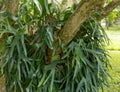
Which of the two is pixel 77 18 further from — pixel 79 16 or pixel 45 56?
pixel 45 56

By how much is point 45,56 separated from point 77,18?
0.41 meters

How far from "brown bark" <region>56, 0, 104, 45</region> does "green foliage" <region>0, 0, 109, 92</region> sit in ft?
0.20

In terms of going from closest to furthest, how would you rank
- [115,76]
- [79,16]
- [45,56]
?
[79,16] < [45,56] < [115,76]

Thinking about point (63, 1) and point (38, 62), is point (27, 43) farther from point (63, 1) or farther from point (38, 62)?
point (63, 1)

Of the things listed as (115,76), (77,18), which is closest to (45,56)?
(77,18)

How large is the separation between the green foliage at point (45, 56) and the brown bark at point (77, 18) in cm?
6

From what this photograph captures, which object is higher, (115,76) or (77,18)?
(77,18)

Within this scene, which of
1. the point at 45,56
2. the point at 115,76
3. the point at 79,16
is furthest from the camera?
the point at 115,76

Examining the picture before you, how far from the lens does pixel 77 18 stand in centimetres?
179

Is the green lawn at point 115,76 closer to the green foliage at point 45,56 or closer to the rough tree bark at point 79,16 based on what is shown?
the green foliage at point 45,56

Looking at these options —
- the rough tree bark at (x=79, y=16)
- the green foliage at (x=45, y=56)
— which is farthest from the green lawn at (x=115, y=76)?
the rough tree bark at (x=79, y=16)

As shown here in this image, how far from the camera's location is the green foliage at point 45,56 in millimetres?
1852

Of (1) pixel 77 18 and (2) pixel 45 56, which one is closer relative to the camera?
(1) pixel 77 18

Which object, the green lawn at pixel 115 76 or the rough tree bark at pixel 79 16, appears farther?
the green lawn at pixel 115 76
